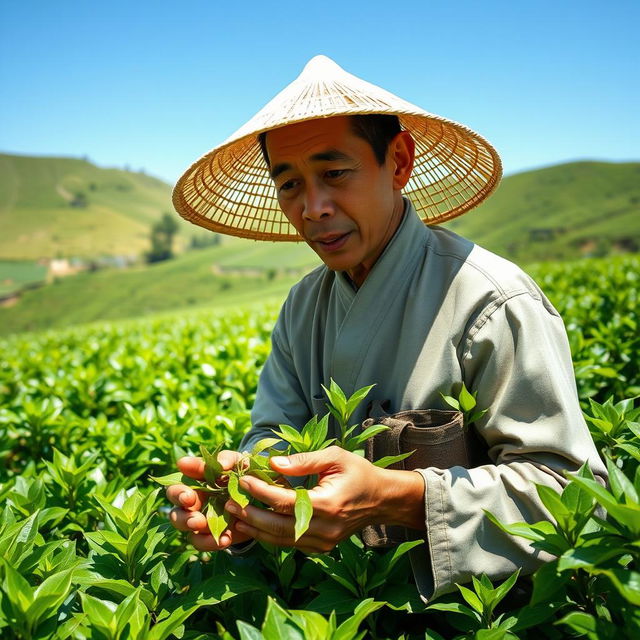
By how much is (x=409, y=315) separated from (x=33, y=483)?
1.20 m

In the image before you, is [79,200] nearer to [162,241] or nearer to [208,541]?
[162,241]

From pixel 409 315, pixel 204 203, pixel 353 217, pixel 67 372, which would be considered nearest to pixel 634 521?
pixel 409 315

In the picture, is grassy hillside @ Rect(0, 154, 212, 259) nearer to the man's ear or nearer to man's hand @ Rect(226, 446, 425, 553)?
the man's ear

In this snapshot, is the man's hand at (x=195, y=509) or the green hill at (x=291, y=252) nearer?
the man's hand at (x=195, y=509)

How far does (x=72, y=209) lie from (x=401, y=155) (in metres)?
121

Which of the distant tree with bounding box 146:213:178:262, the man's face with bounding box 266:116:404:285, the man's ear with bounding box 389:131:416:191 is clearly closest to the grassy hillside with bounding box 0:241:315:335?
the distant tree with bounding box 146:213:178:262

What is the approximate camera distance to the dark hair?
166 centimetres

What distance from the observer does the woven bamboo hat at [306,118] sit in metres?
1.62

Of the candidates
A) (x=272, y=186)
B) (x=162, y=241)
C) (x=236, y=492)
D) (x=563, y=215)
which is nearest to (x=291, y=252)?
(x=563, y=215)

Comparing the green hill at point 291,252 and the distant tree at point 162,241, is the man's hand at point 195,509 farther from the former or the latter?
the distant tree at point 162,241

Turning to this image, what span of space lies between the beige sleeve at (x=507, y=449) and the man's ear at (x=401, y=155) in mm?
588

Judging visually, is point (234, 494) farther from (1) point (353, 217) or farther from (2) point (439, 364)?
(1) point (353, 217)

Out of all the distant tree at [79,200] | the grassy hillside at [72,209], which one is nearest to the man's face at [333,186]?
the grassy hillside at [72,209]

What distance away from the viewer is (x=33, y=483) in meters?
1.68
